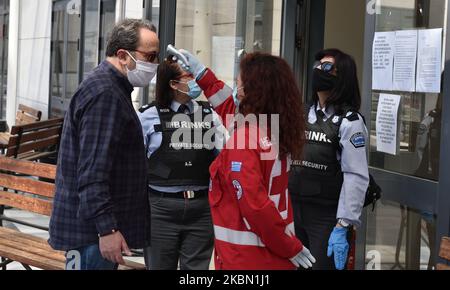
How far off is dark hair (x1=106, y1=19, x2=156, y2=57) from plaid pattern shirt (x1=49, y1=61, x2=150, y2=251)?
3.8 inches

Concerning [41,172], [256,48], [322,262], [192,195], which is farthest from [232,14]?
[322,262]

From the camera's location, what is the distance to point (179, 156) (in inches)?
167

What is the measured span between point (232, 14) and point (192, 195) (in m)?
2.76

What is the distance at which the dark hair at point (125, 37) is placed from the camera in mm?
3365

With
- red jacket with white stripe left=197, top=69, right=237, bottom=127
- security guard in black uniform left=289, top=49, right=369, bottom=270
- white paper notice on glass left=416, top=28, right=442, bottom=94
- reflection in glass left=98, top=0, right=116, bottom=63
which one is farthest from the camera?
reflection in glass left=98, top=0, right=116, bottom=63

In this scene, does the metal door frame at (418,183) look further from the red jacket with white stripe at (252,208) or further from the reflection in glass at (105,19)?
the reflection in glass at (105,19)

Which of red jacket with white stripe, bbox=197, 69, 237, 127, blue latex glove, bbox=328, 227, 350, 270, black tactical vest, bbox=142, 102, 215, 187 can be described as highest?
red jacket with white stripe, bbox=197, 69, 237, 127

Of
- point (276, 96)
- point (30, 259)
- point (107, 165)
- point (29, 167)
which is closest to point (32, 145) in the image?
point (29, 167)

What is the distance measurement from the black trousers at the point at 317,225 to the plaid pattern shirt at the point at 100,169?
99 cm

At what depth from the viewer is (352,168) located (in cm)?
379

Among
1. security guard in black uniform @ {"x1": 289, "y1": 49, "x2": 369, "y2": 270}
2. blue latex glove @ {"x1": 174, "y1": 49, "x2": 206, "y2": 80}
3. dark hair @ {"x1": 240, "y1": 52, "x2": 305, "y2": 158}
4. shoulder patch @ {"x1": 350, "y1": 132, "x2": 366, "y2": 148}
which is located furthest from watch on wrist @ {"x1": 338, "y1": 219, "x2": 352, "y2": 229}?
blue latex glove @ {"x1": 174, "y1": 49, "x2": 206, "y2": 80}

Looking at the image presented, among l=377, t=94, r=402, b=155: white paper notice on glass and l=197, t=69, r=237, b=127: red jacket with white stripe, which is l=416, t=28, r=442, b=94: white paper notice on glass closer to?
l=377, t=94, r=402, b=155: white paper notice on glass

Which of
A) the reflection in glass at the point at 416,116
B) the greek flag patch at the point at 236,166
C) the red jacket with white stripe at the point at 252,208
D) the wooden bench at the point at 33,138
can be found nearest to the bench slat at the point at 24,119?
the wooden bench at the point at 33,138

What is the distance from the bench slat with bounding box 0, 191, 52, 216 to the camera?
16.6 feet
